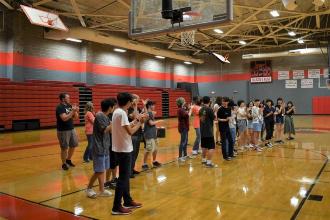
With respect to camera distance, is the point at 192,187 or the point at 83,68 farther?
the point at 83,68

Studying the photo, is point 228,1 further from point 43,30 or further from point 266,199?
point 43,30

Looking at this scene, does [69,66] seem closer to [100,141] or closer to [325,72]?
[100,141]

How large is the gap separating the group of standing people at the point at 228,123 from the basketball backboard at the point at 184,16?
186 cm

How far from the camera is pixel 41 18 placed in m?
12.8

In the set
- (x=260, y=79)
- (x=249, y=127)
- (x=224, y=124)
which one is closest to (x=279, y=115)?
(x=249, y=127)

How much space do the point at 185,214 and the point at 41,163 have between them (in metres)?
5.07

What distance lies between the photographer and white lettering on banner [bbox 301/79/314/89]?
89.2 feet

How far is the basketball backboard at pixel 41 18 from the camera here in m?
12.1

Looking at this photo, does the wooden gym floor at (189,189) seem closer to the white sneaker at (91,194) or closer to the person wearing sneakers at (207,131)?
the white sneaker at (91,194)

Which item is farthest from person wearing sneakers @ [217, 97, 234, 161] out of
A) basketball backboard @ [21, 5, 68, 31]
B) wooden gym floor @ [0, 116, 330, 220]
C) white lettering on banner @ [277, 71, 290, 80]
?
white lettering on banner @ [277, 71, 290, 80]

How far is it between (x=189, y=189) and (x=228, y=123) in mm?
3253

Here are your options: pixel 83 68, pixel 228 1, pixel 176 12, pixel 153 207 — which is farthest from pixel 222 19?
pixel 83 68

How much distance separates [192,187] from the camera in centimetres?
561

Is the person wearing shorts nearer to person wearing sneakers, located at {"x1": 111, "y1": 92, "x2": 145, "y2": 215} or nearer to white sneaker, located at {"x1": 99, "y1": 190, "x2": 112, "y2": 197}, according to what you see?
white sneaker, located at {"x1": 99, "y1": 190, "x2": 112, "y2": 197}
